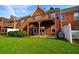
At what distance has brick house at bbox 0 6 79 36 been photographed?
450 cm

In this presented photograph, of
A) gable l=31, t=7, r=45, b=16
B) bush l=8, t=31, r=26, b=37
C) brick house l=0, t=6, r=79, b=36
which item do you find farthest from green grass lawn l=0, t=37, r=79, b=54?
gable l=31, t=7, r=45, b=16

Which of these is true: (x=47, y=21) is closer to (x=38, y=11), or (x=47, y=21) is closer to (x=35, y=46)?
(x=38, y=11)

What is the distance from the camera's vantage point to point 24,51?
4.27 metres

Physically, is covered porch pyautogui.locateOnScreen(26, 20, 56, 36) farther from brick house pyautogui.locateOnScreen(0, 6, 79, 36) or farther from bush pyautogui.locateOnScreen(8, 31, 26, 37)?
bush pyautogui.locateOnScreen(8, 31, 26, 37)

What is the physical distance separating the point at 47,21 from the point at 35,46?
66 cm

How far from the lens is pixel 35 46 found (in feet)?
14.3

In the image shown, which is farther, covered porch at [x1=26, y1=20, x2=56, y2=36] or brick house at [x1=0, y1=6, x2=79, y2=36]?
covered porch at [x1=26, y1=20, x2=56, y2=36]

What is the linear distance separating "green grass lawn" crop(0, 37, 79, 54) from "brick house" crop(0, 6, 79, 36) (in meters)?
0.22

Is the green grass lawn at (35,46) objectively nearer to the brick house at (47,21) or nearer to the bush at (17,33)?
the bush at (17,33)

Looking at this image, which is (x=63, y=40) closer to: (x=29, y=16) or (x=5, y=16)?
(x=29, y=16)

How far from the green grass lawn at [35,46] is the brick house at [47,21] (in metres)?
0.22

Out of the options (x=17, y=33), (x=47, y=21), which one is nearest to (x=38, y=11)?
(x=47, y=21)
